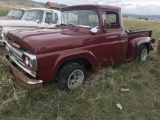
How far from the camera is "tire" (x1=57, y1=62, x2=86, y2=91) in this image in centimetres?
440

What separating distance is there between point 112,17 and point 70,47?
179cm

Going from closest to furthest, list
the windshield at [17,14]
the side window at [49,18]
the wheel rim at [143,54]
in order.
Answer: the wheel rim at [143,54] < the side window at [49,18] < the windshield at [17,14]

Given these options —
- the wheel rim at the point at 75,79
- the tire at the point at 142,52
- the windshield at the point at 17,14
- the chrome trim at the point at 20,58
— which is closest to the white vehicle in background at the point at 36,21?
the windshield at the point at 17,14

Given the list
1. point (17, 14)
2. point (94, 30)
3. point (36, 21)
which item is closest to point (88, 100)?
point (94, 30)

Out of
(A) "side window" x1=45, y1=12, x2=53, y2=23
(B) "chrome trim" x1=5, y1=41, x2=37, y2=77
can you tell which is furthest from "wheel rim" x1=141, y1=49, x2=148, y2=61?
(B) "chrome trim" x1=5, y1=41, x2=37, y2=77

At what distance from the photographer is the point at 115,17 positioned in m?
5.68

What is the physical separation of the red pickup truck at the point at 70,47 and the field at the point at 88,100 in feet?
1.02

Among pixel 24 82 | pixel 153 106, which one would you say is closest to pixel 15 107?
pixel 24 82

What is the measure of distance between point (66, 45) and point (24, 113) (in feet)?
5.17

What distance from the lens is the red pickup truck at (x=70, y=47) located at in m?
4.04

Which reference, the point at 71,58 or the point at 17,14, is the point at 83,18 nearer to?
the point at 71,58

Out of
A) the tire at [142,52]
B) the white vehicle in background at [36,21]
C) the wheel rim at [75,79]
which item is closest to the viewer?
the wheel rim at [75,79]

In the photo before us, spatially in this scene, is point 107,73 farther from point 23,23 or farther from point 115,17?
point 23,23

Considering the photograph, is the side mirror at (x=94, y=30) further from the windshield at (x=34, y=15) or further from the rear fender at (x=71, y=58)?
the windshield at (x=34, y=15)
